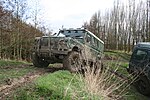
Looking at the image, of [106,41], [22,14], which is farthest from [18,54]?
[106,41]

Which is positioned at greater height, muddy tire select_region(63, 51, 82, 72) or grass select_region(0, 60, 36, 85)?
muddy tire select_region(63, 51, 82, 72)

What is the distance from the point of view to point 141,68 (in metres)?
11.7

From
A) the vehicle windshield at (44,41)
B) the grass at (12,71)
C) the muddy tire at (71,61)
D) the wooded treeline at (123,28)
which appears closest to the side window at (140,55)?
the muddy tire at (71,61)

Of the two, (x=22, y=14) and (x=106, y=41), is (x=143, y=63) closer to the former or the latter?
(x=22, y=14)

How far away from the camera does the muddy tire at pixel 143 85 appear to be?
11570 millimetres

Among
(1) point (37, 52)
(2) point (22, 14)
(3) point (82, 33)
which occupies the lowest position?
(1) point (37, 52)

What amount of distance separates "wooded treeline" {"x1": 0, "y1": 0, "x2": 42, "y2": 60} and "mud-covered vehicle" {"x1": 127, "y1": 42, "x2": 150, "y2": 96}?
8.62 m

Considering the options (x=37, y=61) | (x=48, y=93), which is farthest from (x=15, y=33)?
(x=48, y=93)

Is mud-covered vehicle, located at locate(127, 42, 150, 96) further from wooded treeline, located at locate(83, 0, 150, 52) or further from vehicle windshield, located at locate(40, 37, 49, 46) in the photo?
wooded treeline, located at locate(83, 0, 150, 52)

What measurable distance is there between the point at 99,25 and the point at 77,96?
3962cm

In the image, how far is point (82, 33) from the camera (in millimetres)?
13922

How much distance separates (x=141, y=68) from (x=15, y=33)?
12149 millimetres

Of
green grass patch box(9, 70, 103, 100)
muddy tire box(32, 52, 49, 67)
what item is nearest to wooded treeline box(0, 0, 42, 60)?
muddy tire box(32, 52, 49, 67)

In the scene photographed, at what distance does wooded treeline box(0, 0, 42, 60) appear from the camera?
1844 centimetres
